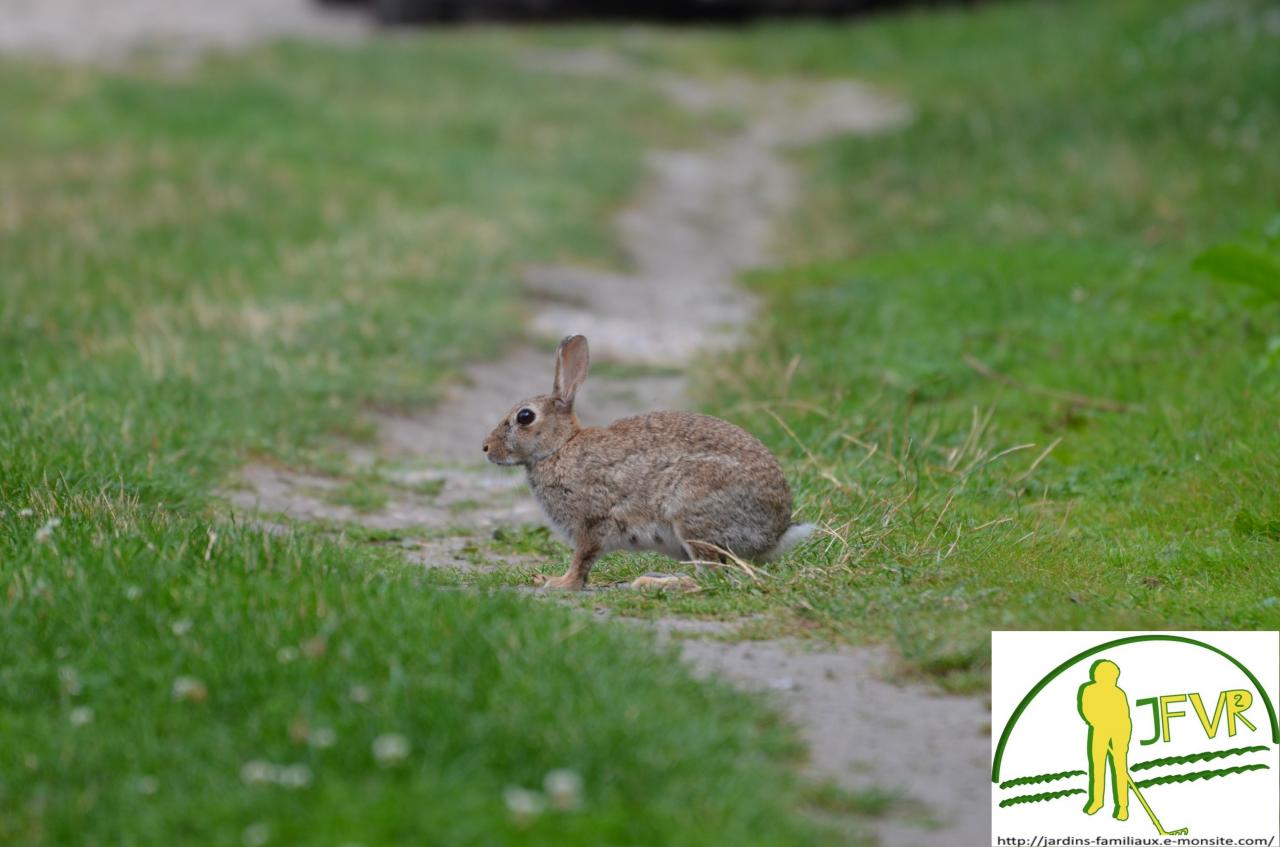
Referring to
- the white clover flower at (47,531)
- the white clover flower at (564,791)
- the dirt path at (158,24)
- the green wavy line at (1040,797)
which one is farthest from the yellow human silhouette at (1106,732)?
the dirt path at (158,24)

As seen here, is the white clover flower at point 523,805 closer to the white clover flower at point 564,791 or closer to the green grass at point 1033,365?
the white clover flower at point 564,791

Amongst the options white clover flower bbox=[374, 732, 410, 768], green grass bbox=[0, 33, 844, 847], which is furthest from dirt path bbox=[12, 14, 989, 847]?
Answer: white clover flower bbox=[374, 732, 410, 768]

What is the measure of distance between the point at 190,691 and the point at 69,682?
0.42 m

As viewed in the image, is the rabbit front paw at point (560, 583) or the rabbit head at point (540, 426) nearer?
the rabbit front paw at point (560, 583)

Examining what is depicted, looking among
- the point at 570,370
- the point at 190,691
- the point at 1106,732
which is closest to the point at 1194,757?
the point at 1106,732

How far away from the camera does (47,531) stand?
5.65m

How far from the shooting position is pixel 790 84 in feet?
78.8

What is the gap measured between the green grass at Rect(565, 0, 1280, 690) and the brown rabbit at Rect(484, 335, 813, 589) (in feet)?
0.98

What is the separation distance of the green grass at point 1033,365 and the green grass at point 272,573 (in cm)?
127

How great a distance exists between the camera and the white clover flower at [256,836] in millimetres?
3725

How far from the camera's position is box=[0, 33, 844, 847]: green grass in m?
4.02

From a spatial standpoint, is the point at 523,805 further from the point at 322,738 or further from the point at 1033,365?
the point at 1033,365

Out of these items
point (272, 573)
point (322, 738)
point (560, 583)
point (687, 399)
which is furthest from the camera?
point (687, 399)

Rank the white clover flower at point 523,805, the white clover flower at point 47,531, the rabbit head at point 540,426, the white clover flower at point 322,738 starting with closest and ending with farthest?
the white clover flower at point 523,805, the white clover flower at point 322,738, the white clover flower at point 47,531, the rabbit head at point 540,426
